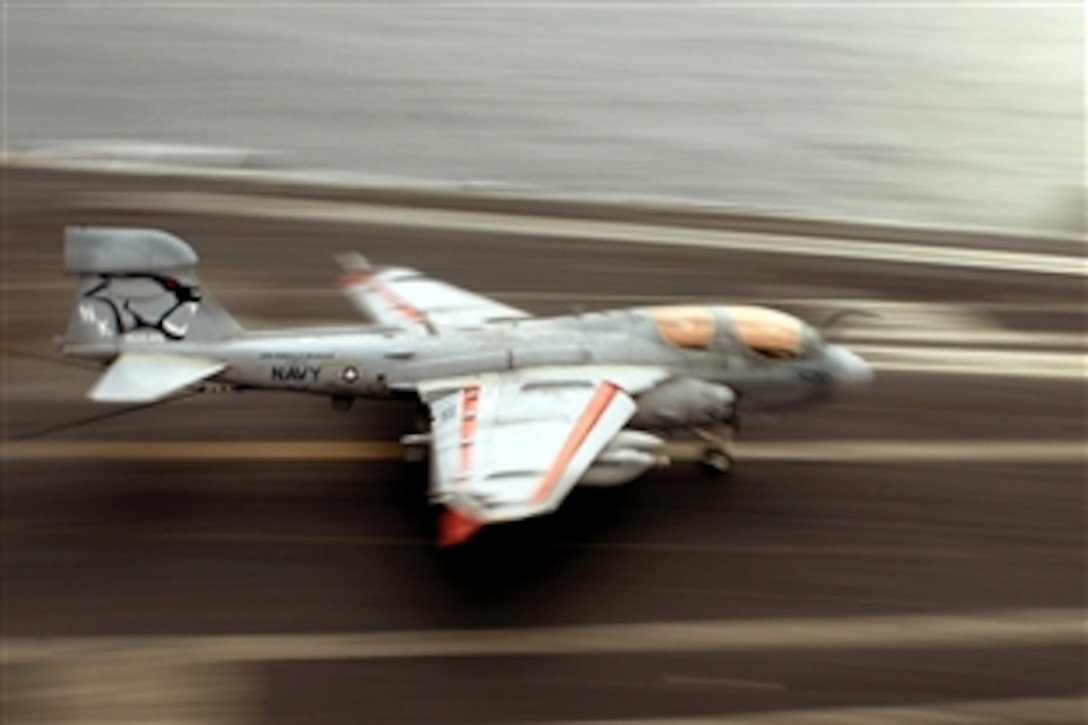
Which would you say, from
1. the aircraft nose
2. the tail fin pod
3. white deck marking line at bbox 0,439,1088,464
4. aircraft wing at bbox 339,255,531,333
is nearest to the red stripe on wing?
white deck marking line at bbox 0,439,1088,464

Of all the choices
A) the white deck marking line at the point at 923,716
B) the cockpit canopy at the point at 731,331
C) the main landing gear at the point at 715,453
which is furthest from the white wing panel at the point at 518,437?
the white deck marking line at the point at 923,716

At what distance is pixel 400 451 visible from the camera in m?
→ 21.4

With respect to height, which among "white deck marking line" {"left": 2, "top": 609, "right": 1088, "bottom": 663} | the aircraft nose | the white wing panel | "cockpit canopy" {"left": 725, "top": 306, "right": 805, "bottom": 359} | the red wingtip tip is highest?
"cockpit canopy" {"left": 725, "top": 306, "right": 805, "bottom": 359}

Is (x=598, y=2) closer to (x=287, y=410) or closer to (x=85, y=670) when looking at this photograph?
(x=287, y=410)

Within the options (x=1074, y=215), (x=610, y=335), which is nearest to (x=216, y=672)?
(x=610, y=335)

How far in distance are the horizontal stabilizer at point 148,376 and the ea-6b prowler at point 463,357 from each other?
3 cm

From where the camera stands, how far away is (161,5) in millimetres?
73750

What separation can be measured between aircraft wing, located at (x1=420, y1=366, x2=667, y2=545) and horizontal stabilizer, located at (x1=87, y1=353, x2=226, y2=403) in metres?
3.57

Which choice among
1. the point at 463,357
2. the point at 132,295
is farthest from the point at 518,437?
the point at 132,295

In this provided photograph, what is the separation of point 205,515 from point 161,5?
61368mm

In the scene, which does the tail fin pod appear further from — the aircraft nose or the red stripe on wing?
the aircraft nose

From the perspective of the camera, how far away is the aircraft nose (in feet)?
68.1

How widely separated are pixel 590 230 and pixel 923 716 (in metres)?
20.2

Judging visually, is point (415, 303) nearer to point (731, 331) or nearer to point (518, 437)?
point (731, 331)
